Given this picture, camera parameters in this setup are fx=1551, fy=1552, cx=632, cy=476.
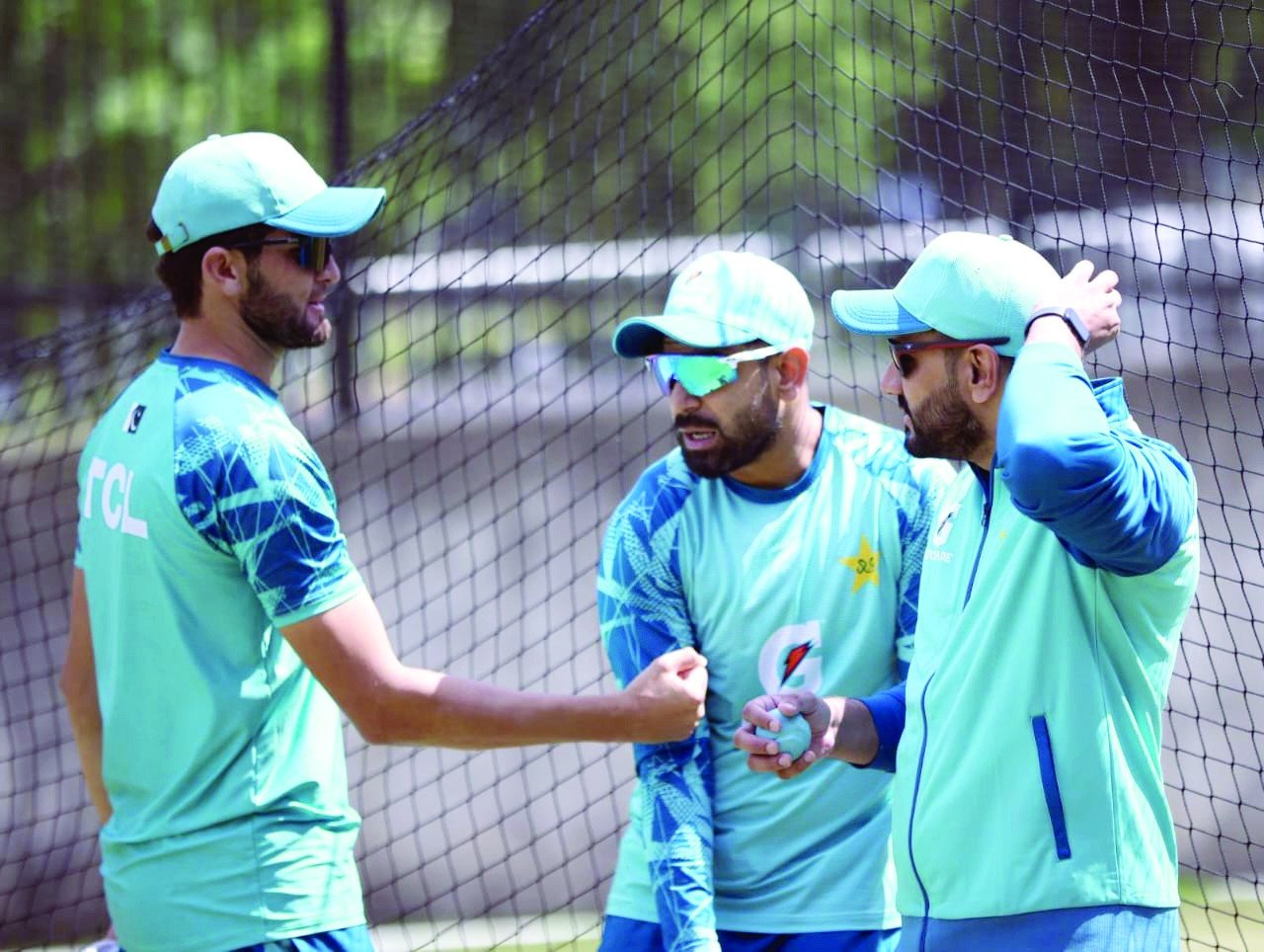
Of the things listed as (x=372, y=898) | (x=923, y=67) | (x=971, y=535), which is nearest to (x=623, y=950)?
(x=971, y=535)

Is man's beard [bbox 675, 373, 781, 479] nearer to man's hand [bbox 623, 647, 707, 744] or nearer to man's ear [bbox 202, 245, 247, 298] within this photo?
man's hand [bbox 623, 647, 707, 744]

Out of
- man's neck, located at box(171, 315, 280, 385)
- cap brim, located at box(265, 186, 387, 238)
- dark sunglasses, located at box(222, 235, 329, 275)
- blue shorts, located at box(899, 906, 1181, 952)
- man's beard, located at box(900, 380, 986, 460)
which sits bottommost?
blue shorts, located at box(899, 906, 1181, 952)

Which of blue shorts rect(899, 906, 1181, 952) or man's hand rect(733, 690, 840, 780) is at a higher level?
man's hand rect(733, 690, 840, 780)

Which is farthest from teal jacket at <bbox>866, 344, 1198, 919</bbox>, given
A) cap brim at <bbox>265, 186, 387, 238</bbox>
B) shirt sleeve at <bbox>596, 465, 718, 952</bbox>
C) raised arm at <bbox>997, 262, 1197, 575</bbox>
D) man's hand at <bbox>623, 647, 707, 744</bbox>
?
cap brim at <bbox>265, 186, 387, 238</bbox>

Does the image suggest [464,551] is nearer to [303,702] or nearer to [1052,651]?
[303,702]

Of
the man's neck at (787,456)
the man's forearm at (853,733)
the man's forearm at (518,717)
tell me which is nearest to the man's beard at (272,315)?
the man's forearm at (518,717)

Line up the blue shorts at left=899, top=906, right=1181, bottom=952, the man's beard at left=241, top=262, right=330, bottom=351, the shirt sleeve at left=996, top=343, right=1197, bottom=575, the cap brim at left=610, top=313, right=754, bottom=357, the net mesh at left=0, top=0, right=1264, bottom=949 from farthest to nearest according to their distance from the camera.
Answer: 1. the net mesh at left=0, top=0, right=1264, bottom=949
2. the cap brim at left=610, top=313, right=754, bottom=357
3. the man's beard at left=241, top=262, right=330, bottom=351
4. the blue shorts at left=899, top=906, right=1181, bottom=952
5. the shirt sleeve at left=996, top=343, right=1197, bottom=575

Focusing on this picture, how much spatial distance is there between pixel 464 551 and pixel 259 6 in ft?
7.05

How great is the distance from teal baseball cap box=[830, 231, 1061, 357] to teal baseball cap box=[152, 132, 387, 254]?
954 mm

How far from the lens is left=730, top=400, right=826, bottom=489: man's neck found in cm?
292

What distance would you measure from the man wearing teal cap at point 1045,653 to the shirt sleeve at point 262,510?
3.08ft

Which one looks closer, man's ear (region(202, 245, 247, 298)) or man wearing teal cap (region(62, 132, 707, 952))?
man wearing teal cap (region(62, 132, 707, 952))

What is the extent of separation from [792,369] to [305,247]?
0.95 metres

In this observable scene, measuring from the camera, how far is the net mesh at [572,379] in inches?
208
